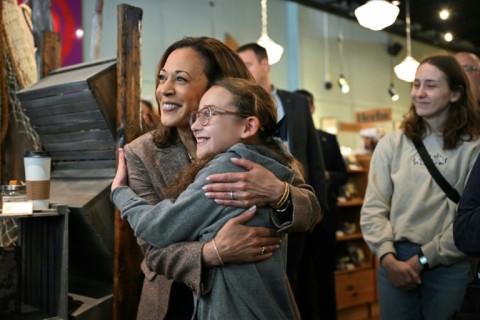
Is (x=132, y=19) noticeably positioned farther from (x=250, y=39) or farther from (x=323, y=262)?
(x=250, y=39)

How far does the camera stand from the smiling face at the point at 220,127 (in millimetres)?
1450

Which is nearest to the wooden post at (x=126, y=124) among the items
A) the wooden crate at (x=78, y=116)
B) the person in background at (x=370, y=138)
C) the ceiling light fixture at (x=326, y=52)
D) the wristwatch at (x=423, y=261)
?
the wooden crate at (x=78, y=116)

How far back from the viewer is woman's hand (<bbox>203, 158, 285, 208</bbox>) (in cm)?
135

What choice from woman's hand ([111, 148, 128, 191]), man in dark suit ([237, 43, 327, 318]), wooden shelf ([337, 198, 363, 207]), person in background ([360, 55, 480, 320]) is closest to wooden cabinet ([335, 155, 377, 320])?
wooden shelf ([337, 198, 363, 207])

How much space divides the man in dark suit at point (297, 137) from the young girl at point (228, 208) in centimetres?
160

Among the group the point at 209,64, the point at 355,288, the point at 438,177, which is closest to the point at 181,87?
the point at 209,64

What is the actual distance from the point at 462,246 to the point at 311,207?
1.71 ft

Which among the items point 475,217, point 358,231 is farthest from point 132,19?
point 358,231

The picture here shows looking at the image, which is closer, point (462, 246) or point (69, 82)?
point (462, 246)

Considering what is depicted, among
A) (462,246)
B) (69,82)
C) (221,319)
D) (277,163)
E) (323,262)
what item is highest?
(69,82)

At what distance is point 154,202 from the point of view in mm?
1600

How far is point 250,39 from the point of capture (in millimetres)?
8320

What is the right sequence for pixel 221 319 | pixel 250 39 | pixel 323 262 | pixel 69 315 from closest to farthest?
pixel 221 319 → pixel 69 315 → pixel 323 262 → pixel 250 39

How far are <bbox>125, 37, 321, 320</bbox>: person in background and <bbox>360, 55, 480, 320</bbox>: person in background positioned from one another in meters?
0.74
